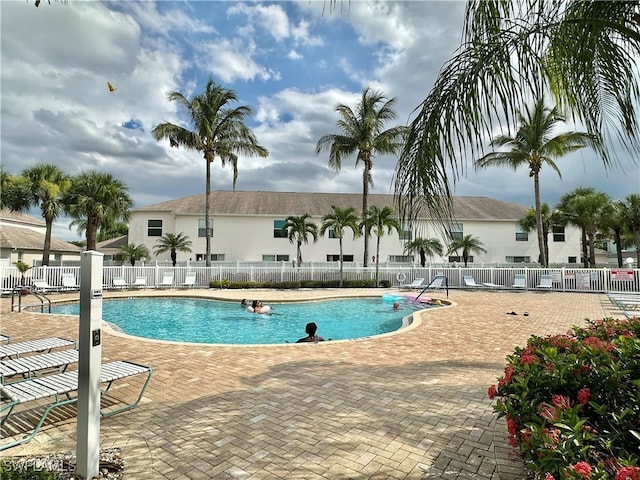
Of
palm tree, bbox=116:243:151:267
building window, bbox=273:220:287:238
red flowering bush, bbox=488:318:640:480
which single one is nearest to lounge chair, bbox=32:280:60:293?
palm tree, bbox=116:243:151:267

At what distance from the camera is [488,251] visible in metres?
33.2

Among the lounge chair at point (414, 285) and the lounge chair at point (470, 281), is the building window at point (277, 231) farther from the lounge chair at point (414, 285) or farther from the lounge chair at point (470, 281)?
the lounge chair at point (470, 281)

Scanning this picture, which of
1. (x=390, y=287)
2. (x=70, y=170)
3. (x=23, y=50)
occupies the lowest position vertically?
(x=390, y=287)

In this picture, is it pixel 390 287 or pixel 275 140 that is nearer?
pixel 390 287

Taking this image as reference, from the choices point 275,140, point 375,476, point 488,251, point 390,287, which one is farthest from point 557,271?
point 375,476

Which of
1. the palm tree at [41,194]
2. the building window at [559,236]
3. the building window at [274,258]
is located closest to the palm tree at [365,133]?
the building window at [274,258]

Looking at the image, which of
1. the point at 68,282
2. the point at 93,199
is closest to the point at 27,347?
the point at 68,282

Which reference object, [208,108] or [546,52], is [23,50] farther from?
[208,108]

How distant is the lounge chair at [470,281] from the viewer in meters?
22.1

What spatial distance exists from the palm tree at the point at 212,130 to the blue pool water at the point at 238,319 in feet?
26.4

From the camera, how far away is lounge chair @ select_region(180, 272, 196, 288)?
2202 centimetres

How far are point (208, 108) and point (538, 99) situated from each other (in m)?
23.2

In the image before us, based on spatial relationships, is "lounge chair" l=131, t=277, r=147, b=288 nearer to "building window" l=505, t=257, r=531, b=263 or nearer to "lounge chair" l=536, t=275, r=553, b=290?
"lounge chair" l=536, t=275, r=553, b=290

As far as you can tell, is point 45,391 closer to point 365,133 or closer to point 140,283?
point 140,283
